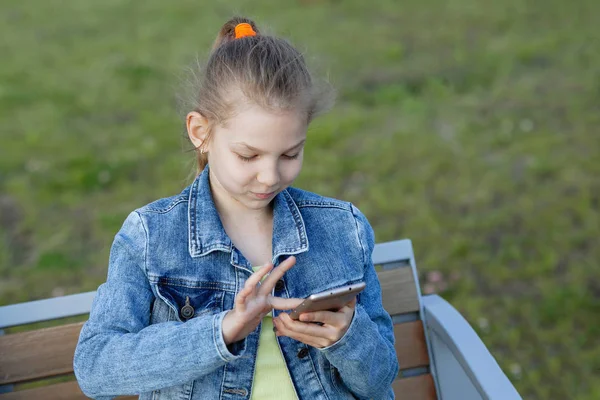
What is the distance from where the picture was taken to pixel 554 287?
13.1ft

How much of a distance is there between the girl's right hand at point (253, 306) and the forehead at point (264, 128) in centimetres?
28

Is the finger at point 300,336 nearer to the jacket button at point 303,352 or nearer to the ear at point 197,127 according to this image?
the jacket button at point 303,352

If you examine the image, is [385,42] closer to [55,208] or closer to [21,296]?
[55,208]

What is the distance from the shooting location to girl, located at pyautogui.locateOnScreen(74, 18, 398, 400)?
1.77 m

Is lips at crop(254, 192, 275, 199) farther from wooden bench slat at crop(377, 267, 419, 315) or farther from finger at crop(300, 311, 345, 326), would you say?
wooden bench slat at crop(377, 267, 419, 315)

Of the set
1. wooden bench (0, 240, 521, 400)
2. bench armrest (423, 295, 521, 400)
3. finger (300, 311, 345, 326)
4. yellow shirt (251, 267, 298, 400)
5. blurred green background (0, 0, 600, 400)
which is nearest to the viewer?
finger (300, 311, 345, 326)

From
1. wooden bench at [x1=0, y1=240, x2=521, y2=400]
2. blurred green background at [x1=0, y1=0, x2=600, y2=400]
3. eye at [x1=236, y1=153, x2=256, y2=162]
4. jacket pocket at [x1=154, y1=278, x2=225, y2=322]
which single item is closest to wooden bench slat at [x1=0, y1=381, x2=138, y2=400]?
wooden bench at [x1=0, y1=240, x2=521, y2=400]

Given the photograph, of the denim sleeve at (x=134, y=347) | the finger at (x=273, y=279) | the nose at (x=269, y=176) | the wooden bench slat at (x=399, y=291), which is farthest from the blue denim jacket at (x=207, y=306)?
the wooden bench slat at (x=399, y=291)

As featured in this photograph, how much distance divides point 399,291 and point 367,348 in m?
0.61

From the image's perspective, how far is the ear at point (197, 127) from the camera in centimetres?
197

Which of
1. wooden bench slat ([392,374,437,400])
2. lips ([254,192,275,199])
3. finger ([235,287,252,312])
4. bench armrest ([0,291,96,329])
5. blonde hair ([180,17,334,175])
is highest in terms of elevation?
blonde hair ([180,17,334,175])

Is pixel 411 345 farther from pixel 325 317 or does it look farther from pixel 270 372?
pixel 325 317

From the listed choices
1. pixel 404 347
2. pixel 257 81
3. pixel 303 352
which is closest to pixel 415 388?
pixel 404 347

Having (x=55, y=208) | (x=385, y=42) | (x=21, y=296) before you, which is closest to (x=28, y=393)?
(x=21, y=296)
